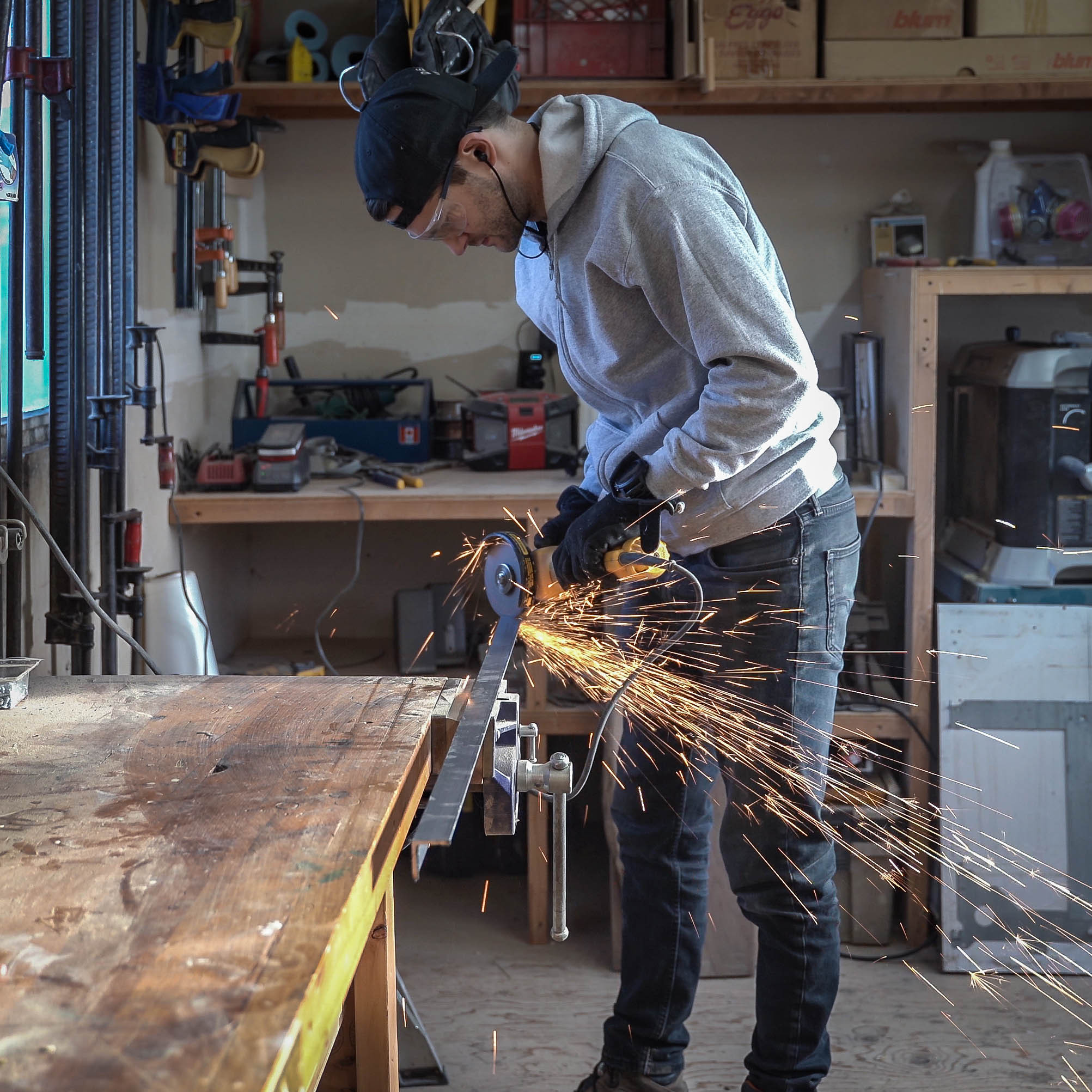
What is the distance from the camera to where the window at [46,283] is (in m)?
1.77

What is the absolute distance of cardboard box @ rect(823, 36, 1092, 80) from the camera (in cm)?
263

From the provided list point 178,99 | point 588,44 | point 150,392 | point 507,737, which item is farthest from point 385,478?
point 507,737

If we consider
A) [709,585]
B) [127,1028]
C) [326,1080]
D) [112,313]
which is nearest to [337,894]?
[127,1028]

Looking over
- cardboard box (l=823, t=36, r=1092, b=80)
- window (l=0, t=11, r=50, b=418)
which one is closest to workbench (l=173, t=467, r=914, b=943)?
window (l=0, t=11, r=50, b=418)

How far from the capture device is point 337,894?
2.72 feet

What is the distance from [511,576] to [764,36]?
5.43 ft

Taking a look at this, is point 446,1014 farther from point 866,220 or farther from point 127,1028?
point 866,220

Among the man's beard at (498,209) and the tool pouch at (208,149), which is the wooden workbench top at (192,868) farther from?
the tool pouch at (208,149)

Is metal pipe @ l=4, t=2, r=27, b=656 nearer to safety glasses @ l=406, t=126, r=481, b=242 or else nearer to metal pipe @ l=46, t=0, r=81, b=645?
metal pipe @ l=46, t=0, r=81, b=645

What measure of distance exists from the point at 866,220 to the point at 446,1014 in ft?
7.15

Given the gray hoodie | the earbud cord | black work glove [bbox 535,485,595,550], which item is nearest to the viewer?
the gray hoodie

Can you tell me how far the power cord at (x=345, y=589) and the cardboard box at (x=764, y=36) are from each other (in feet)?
4.20

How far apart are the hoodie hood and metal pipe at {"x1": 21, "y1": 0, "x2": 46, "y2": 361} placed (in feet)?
2.34

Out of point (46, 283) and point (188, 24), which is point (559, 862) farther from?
point (188, 24)
